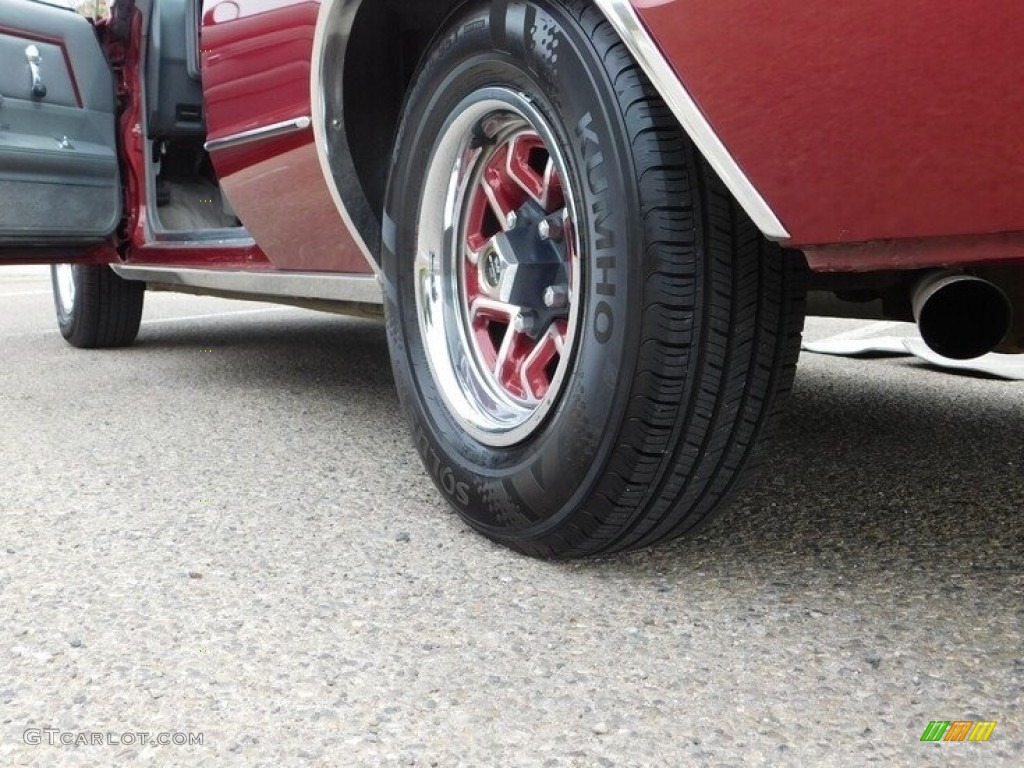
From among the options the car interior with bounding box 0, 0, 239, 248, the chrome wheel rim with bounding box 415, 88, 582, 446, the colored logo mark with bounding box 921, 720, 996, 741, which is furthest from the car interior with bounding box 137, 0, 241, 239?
the colored logo mark with bounding box 921, 720, 996, 741

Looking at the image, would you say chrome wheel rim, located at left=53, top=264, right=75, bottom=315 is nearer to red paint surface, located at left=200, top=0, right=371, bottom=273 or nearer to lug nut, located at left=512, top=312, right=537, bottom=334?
red paint surface, located at left=200, top=0, right=371, bottom=273

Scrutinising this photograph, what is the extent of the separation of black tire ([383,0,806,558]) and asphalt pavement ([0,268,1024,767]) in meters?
0.14

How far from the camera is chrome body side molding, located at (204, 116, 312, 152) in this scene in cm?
222

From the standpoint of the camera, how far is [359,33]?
2.10 m

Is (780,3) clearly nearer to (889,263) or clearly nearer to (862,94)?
(862,94)

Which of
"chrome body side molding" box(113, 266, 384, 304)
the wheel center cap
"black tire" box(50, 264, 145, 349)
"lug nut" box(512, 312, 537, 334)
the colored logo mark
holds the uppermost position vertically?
the wheel center cap

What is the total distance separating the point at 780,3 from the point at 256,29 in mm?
1507

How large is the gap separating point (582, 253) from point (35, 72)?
2.31 m

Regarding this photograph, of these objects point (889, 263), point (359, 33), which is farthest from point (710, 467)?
point (359, 33)

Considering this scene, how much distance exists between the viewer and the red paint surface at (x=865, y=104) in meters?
0.99

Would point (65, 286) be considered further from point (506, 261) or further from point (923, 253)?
point (923, 253)

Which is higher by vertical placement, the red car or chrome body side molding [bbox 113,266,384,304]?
the red car

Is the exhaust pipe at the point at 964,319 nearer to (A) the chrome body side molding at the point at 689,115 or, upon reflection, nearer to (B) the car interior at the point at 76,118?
(A) the chrome body side molding at the point at 689,115

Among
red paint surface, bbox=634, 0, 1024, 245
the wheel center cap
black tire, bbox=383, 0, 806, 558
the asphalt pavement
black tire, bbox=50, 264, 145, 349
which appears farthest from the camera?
black tire, bbox=50, 264, 145, 349
